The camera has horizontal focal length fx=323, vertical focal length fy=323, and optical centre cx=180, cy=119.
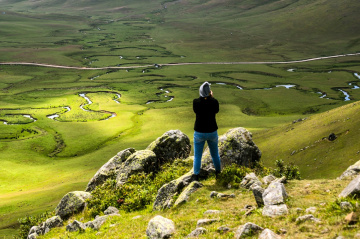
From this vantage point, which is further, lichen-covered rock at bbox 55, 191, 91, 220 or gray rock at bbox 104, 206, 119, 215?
lichen-covered rock at bbox 55, 191, 91, 220

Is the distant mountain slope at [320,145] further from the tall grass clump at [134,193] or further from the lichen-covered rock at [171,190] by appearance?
the lichen-covered rock at [171,190]

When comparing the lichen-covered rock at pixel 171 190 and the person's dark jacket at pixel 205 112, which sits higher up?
the person's dark jacket at pixel 205 112

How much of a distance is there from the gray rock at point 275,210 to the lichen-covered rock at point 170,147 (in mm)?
20794

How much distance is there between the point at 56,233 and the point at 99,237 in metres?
7.58

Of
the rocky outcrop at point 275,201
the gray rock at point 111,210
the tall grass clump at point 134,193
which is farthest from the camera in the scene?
the gray rock at point 111,210

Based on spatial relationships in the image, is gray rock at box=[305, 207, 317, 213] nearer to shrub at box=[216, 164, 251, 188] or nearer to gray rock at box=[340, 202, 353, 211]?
gray rock at box=[340, 202, 353, 211]

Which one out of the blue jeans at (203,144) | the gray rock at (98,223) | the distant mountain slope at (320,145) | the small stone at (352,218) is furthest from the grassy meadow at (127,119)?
the small stone at (352,218)

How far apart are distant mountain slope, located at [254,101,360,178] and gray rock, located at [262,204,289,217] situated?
2850 cm

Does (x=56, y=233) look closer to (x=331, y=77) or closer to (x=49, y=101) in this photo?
(x=49, y=101)

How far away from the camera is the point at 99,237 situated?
20.7 meters

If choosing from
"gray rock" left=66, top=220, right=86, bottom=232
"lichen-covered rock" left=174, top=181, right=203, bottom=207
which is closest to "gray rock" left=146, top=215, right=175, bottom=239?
"lichen-covered rock" left=174, top=181, right=203, bottom=207

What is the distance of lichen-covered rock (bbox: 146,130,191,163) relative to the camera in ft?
120

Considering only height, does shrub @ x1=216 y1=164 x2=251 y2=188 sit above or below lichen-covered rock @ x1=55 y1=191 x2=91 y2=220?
above

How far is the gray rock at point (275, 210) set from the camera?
15.3 m
